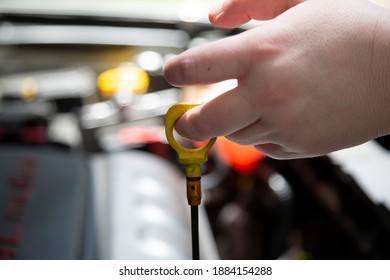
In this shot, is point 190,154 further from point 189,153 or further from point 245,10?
point 245,10

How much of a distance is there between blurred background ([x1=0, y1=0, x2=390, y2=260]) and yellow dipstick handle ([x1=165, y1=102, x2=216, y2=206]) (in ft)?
0.41

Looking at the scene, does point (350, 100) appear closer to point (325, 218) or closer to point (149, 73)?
point (325, 218)

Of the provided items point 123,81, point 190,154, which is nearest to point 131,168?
point 123,81

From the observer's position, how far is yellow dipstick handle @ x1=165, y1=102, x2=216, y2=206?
0.49 metres

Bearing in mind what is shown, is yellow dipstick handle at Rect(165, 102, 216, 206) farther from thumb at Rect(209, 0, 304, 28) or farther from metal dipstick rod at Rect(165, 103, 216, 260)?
thumb at Rect(209, 0, 304, 28)

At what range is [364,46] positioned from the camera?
0.45 metres

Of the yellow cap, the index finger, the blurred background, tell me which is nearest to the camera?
the index finger

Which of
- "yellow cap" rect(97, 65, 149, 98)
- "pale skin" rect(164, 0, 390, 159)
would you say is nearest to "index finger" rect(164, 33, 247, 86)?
"pale skin" rect(164, 0, 390, 159)

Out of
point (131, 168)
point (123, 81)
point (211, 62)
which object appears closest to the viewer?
point (211, 62)

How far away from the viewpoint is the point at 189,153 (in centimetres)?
50

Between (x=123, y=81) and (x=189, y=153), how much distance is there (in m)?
1.06

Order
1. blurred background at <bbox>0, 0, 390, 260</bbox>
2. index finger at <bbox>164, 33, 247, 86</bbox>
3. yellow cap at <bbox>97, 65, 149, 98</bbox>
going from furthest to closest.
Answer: yellow cap at <bbox>97, 65, 149, 98</bbox> < blurred background at <bbox>0, 0, 390, 260</bbox> < index finger at <bbox>164, 33, 247, 86</bbox>

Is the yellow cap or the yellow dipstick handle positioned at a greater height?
the yellow cap

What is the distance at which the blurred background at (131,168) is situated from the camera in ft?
2.84
